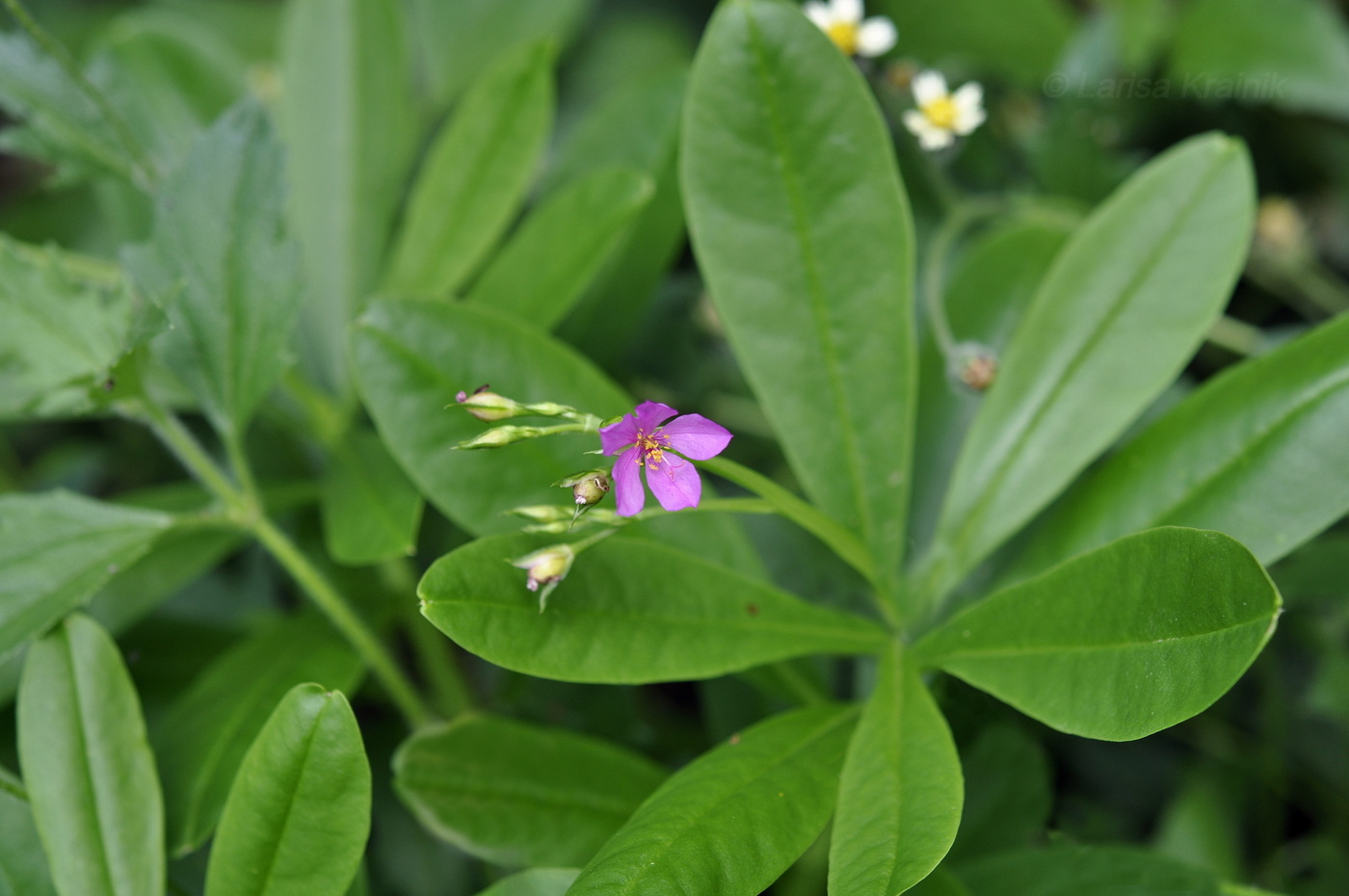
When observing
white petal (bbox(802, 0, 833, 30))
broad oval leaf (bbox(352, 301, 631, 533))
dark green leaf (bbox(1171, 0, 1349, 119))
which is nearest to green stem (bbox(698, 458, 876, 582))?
broad oval leaf (bbox(352, 301, 631, 533))

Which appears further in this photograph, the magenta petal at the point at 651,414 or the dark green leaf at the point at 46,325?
the dark green leaf at the point at 46,325

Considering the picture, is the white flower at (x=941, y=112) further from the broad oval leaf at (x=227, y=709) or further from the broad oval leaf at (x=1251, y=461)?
the broad oval leaf at (x=227, y=709)

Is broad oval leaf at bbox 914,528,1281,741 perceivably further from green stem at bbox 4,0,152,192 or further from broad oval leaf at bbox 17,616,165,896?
green stem at bbox 4,0,152,192

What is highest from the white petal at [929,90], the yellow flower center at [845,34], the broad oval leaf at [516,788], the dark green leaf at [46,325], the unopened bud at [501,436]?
the dark green leaf at [46,325]

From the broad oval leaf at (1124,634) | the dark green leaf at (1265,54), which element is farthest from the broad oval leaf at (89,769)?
the dark green leaf at (1265,54)

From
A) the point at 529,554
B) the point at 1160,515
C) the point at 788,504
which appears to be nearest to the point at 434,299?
the point at 529,554

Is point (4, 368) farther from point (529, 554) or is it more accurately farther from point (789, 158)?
point (789, 158)

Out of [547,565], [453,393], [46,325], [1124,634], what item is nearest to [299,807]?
[547,565]
